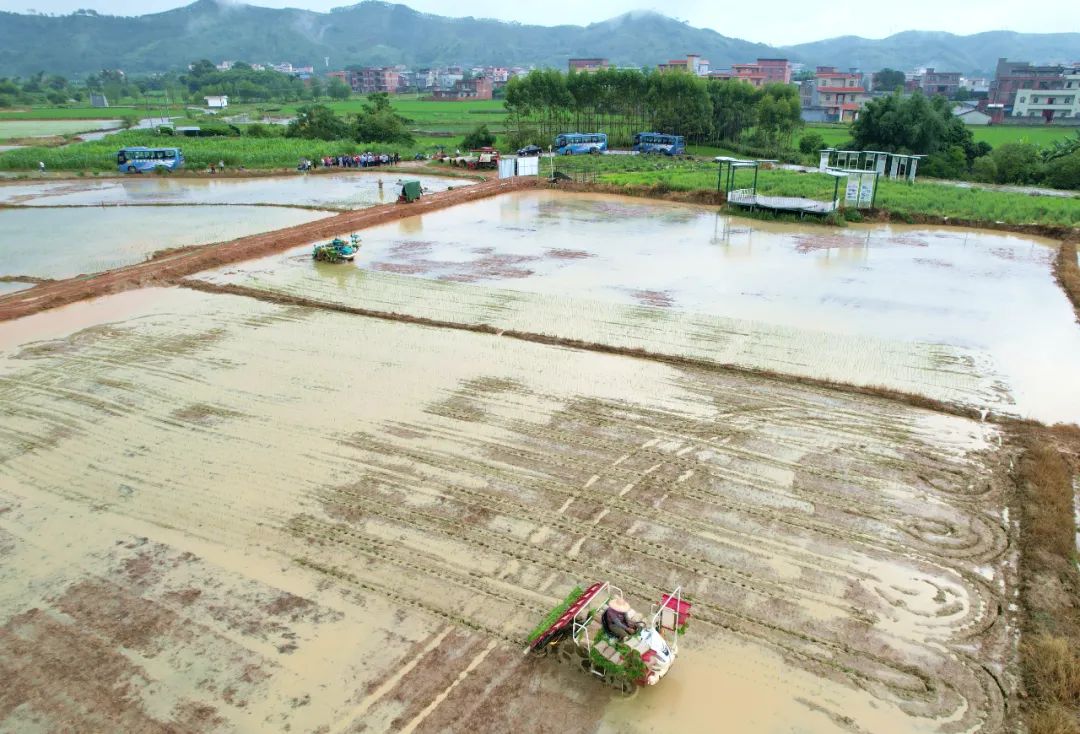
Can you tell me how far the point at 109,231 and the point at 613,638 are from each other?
22.3m

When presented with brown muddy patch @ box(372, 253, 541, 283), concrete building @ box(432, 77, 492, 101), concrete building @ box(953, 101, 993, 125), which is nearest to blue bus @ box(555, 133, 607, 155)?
brown muddy patch @ box(372, 253, 541, 283)

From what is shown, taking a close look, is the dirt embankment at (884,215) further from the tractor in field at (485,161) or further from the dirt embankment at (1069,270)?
the tractor in field at (485,161)

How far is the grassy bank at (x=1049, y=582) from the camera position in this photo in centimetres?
552

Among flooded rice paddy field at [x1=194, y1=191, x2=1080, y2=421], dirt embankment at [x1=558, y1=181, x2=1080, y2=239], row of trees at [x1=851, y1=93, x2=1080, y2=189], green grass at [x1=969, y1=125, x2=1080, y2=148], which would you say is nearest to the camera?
flooded rice paddy field at [x1=194, y1=191, x2=1080, y2=421]

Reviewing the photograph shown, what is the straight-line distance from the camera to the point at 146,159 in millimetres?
34469

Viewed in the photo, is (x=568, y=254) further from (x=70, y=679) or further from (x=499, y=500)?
(x=70, y=679)

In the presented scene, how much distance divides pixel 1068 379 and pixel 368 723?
1194cm

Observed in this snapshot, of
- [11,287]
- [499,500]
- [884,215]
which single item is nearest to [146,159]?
[11,287]

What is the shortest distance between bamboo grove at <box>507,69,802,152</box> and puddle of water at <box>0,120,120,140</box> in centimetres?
3466

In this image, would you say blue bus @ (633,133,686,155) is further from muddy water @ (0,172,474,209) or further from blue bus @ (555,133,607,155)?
muddy water @ (0,172,474,209)

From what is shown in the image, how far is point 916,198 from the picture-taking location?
25.3 meters

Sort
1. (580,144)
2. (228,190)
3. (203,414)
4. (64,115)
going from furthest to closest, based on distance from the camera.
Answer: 1. (64,115)
2. (580,144)
3. (228,190)
4. (203,414)

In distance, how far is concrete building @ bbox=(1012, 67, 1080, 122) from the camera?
200 feet

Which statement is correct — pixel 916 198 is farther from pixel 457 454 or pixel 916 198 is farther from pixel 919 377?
pixel 457 454
